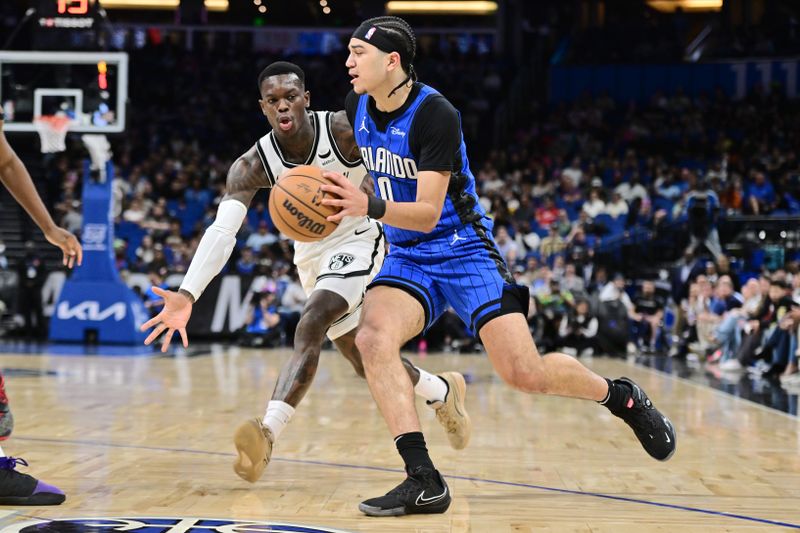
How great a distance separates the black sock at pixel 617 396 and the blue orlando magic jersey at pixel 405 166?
37.8 inches

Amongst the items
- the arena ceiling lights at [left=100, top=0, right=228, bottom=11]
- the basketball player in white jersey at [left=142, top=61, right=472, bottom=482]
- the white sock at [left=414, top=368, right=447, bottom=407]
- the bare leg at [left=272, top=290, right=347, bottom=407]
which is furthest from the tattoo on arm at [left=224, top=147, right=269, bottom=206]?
the arena ceiling lights at [left=100, top=0, right=228, bottom=11]

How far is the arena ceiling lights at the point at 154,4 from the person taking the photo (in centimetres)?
2978

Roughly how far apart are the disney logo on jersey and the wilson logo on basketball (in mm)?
545

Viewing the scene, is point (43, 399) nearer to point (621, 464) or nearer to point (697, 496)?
point (621, 464)

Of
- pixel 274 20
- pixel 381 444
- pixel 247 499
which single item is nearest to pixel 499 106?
pixel 274 20

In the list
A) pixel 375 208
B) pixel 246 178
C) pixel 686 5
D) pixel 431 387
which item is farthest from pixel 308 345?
pixel 686 5

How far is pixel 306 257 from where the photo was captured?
585 cm

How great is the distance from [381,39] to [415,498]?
1.85 m

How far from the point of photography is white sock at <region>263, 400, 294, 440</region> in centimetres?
496

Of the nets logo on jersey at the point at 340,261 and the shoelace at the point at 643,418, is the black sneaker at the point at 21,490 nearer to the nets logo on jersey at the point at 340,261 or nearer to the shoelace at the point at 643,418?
the nets logo on jersey at the point at 340,261

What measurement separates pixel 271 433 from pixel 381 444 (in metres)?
1.59

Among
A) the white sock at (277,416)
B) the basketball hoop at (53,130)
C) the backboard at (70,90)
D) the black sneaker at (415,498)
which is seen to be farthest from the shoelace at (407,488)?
the basketball hoop at (53,130)

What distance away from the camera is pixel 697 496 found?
4.82 m

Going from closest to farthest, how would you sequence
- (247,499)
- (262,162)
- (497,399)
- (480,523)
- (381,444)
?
(480,523)
(247,499)
(262,162)
(381,444)
(497,399)
